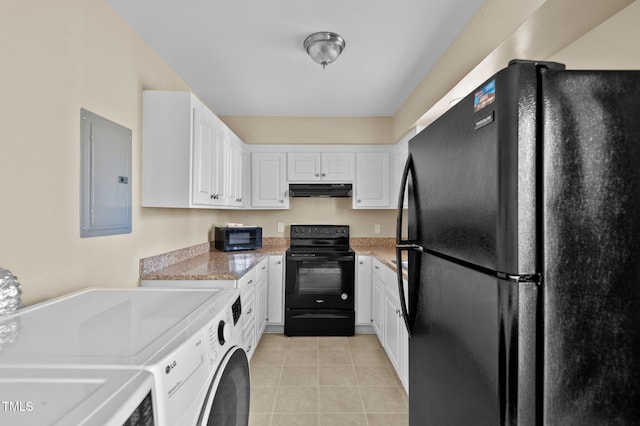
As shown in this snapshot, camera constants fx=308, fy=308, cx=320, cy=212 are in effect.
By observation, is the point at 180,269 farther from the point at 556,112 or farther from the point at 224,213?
the point at 556,112

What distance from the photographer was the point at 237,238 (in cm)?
333

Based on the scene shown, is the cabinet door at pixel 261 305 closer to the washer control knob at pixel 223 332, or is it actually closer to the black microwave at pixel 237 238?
the black microwave at pixel 237 238

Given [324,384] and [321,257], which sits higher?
[321,257]

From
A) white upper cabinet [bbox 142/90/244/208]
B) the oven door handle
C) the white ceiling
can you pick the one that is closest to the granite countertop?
the oven door handle

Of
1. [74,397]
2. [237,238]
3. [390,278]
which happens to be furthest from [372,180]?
[74,397]

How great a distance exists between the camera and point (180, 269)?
226 cm

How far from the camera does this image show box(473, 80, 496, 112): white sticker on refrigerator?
67cm

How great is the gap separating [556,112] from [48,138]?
177 cm

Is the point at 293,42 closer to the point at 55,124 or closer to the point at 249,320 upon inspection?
the point at 55,124

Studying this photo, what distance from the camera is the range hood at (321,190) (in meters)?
3.60

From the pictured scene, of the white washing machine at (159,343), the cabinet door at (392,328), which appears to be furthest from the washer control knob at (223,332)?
the cabinet door at (392,328)

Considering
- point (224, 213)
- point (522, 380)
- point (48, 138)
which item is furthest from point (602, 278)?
point (224, 213)

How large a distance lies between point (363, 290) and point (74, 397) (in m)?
2.95

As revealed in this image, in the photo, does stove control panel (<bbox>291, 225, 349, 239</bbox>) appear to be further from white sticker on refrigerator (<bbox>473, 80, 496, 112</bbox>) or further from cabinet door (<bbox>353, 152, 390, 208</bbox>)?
white sticker on refrigerator (<bbox>473, 80, 496, 112</bbox>)
